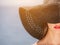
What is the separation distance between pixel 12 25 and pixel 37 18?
1.88ft

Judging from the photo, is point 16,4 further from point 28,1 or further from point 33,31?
point 33,31

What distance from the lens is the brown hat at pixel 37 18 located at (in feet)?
3.42

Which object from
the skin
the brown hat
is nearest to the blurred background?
the brown hat

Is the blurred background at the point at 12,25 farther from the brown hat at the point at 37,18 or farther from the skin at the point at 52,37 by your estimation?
the skin at the point at 52,37

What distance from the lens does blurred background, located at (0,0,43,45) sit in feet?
4.97

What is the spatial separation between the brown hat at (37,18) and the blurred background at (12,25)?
44 centimetres

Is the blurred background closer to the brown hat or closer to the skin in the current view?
the brown hat

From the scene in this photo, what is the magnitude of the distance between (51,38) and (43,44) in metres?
0.07

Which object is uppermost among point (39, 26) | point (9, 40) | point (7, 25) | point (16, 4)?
point (16, 4)

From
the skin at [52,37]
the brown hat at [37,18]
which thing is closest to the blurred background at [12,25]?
the brown hat at [37,18]

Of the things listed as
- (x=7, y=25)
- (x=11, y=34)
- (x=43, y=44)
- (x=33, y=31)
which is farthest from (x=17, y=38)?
Answer: (x=43, y=44)

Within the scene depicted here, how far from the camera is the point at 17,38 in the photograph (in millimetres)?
1573

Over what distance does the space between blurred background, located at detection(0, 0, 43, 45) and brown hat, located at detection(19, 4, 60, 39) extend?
1.45ft

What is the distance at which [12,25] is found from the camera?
61.3 inches
